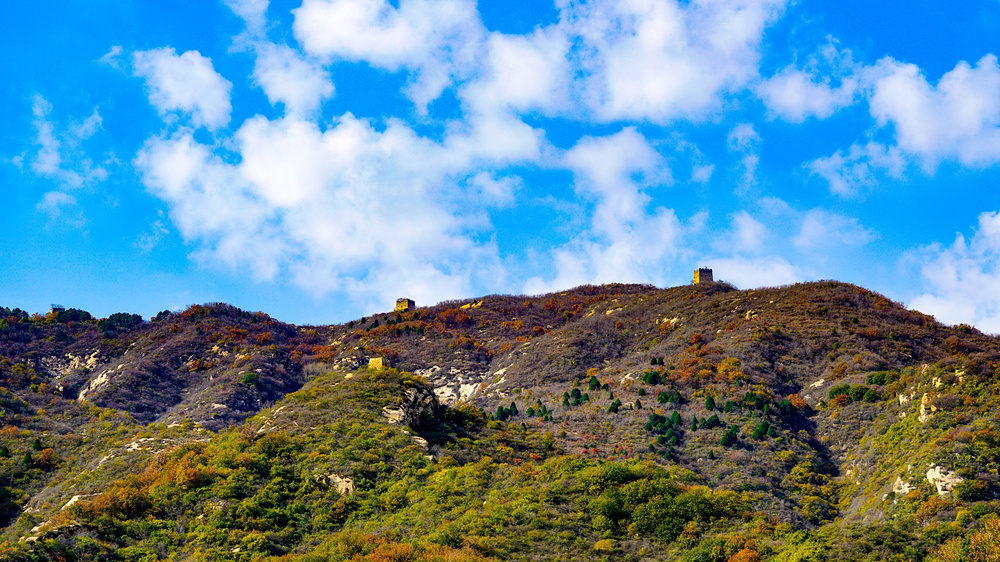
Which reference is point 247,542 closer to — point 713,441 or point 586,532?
point 586,532

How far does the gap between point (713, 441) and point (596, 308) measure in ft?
176

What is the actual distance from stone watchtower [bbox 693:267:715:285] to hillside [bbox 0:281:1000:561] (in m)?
16.3

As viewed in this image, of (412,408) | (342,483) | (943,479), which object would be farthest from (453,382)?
(943,479)

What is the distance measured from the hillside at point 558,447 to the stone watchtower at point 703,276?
53.6 feet

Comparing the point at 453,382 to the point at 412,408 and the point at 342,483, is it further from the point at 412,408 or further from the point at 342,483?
the point at 342,483

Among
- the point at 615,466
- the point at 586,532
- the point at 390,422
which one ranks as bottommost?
the point at 586,532

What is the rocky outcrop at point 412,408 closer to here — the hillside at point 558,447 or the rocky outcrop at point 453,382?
the hillside at point 558,447

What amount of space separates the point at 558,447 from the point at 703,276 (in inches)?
2527

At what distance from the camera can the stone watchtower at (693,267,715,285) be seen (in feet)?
358

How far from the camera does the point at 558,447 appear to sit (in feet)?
169

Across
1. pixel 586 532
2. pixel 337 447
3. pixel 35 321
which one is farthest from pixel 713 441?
pixel 35 321

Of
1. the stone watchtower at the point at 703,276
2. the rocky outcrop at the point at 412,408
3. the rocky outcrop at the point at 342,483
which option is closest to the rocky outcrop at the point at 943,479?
the rocky outcrop at the point at 342,483

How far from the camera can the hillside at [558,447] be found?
3544 centimetres

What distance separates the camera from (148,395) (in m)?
83.5
